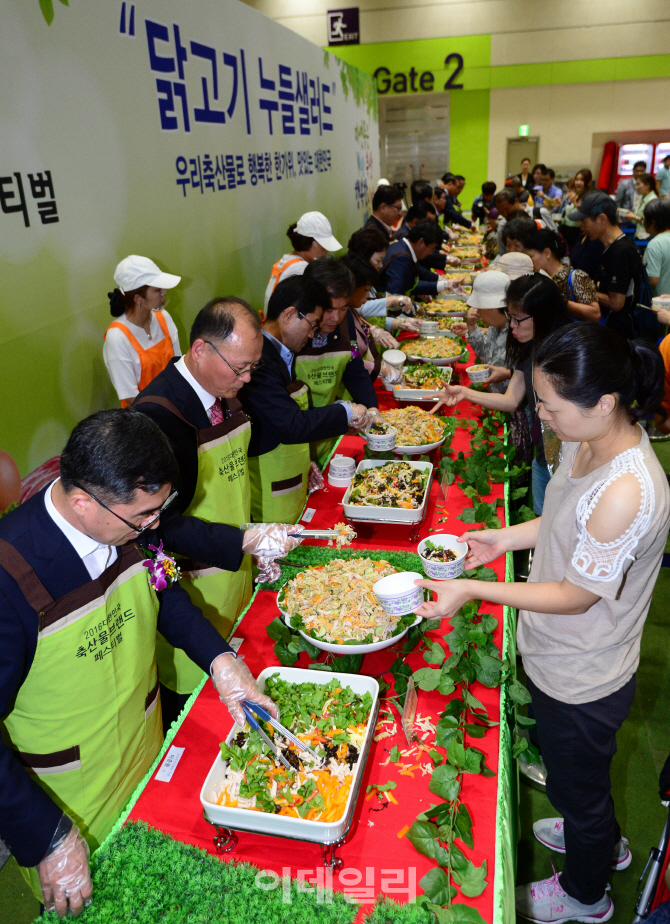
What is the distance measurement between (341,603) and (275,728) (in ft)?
1.40

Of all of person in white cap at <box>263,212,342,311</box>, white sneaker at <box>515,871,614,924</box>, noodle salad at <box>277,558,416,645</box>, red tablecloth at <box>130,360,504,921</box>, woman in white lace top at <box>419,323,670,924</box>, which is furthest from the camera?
person in white cap at <box>263,212,342,311</box>

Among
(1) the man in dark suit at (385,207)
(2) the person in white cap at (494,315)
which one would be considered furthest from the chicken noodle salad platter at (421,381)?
(1) the man in dark suit at (385,207)

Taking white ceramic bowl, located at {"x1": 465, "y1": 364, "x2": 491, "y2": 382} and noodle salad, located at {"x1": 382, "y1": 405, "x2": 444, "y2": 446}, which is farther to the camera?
white ceramic bowl, located at {"x1": 465, "y1": 364, "x2": 491, "y2": 382}

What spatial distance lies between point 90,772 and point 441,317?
4251 millimetres

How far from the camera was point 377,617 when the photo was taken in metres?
1.74

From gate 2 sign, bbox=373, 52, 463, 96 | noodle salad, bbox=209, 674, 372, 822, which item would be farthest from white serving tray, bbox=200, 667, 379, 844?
gate 2 sign, bbox=373, 52, 463, 96

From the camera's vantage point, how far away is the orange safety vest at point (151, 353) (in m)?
3.11

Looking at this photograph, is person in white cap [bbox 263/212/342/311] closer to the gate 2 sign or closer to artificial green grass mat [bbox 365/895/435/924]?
artificial green grass mat [bbox 365/895/435/924]

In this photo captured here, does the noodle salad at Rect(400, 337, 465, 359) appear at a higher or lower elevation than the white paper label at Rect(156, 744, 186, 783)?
higher

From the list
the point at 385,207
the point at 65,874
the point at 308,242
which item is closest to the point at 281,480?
the point at 65,874

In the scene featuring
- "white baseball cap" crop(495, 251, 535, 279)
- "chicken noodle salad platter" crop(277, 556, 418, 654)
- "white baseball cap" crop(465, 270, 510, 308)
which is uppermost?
"white baseball cap" crop(495, 251, 535, 279)

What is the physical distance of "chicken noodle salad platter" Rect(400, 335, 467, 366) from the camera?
3.91m

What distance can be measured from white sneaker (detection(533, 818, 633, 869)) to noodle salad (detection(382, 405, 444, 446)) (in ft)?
4.81

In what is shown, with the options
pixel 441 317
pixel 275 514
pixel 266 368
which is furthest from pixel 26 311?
pixel 441 317
